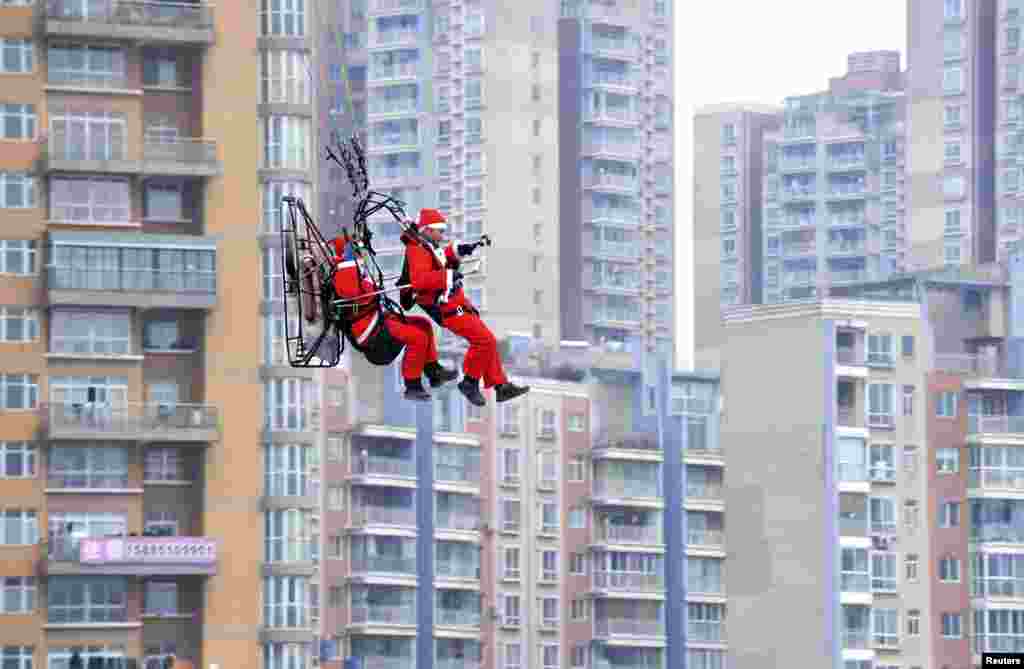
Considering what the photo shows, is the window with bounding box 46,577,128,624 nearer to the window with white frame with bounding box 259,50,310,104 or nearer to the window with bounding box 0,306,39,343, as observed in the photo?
the window with bounding box 0,306,39,343

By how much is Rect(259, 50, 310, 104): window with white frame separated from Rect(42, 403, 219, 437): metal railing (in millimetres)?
15044

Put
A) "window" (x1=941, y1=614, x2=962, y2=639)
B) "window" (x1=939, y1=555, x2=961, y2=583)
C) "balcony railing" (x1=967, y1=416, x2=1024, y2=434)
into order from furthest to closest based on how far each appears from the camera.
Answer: "balcony railing" (x1=967, y1=416, x2=1024, y2=434), "window" (x1=939, y1=555, x2=961, y2=583), "window" (x1=941, y1=614, x2=962, y2=639)

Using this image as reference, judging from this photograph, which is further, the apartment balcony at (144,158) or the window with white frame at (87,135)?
the window with white frame at (87,135)

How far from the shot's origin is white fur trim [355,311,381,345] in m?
35.5

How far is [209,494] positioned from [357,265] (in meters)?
117

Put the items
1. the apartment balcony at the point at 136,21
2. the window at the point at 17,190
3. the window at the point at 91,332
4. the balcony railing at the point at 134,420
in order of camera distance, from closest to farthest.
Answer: the balcony railing at the point at 134,420 → the window at the point at 17,190 → the window at the point at 91,332 → the apartment balcony at the point at 136,21

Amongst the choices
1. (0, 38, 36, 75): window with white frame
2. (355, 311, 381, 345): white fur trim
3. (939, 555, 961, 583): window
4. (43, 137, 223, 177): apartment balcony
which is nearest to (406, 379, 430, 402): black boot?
(355, 311, 381, 345): white fur trim

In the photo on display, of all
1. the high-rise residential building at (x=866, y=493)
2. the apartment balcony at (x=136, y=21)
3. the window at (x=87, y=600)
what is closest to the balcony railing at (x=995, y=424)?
the high-rise residential building at (x=866, y=493)

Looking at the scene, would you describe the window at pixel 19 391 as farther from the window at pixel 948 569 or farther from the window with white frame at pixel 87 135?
the window at pixel 948 569

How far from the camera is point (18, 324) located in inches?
5920

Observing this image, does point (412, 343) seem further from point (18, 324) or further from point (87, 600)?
point (18, 324)

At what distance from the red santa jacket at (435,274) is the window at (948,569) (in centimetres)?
14879

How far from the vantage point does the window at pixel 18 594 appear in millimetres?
148125

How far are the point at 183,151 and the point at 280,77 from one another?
6.67 metres
